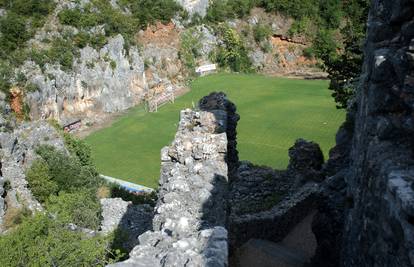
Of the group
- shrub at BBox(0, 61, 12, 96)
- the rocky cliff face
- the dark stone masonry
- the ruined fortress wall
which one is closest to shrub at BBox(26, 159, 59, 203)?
the dark stone masonry

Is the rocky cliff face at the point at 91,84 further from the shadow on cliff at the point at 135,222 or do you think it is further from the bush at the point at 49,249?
the bush at the point at 49,249

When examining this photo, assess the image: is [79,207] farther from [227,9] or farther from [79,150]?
[227,9]

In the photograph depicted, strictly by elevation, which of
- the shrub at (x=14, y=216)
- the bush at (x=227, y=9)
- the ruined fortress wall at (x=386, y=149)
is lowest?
the shrub at (x=14, y=216)

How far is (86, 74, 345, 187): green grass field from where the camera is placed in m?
26.5

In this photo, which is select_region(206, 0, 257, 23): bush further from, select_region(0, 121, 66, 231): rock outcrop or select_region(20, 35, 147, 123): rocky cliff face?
select_region(0, 121, 66, 231): rock outcrop

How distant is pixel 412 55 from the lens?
7340 mm

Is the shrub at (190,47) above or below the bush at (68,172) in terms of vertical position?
above

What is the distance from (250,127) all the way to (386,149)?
22281 millimetres

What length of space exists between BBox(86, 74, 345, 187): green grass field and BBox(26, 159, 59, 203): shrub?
4.80m

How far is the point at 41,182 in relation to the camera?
71.9ft

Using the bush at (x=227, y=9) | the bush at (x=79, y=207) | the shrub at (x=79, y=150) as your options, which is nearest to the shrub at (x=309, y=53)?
the bush at (x=227, y=9)

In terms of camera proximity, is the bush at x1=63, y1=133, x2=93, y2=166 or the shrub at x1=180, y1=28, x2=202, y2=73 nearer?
the bush at x1=63, y1=133, x2=93, y2=166

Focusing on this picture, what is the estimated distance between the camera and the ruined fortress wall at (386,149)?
6582mm

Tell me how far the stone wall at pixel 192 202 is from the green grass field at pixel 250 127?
12635 mm
